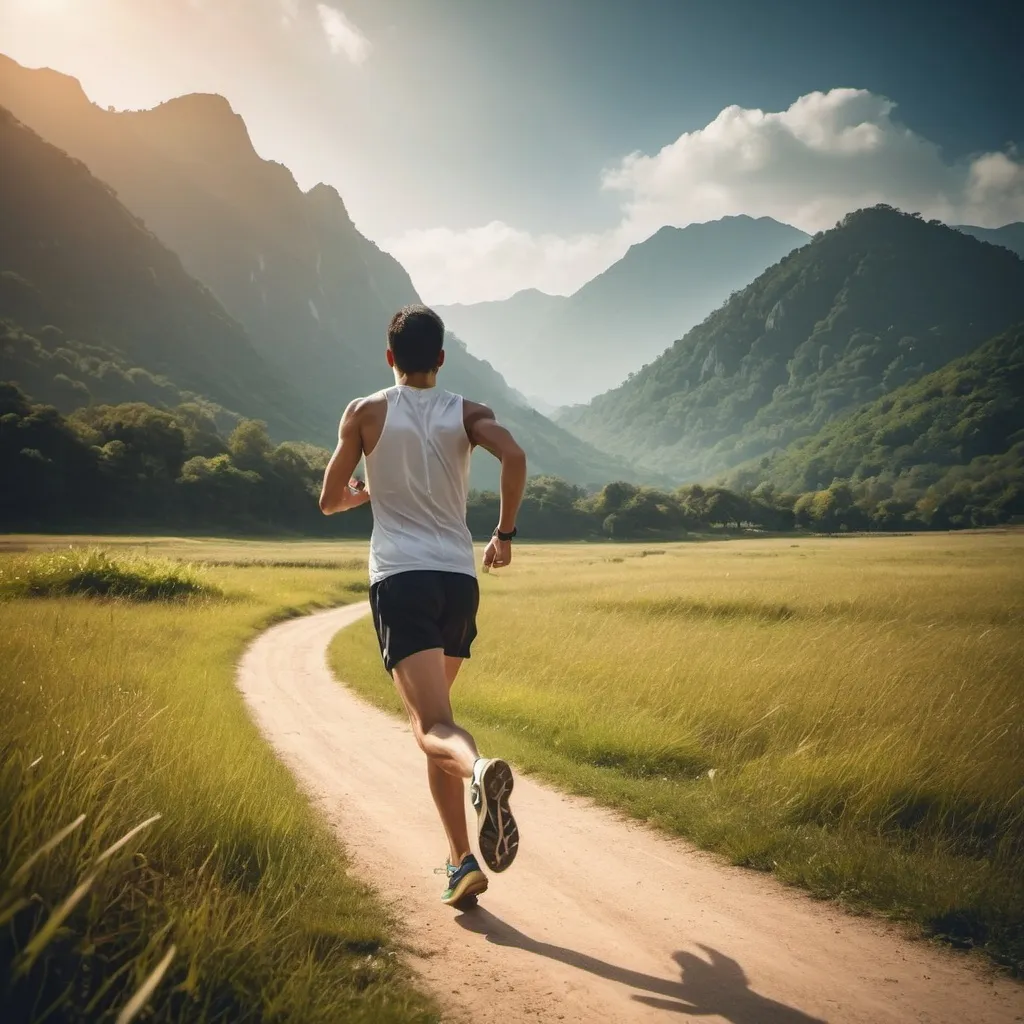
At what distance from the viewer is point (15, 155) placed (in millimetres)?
191875

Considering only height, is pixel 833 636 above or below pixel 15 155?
below

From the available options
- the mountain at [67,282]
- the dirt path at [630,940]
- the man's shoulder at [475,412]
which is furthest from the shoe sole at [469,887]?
the mountain at [67,282]

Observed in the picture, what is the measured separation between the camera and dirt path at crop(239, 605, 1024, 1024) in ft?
9.70

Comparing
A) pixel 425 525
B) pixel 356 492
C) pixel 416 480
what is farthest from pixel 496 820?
pixel 356 492

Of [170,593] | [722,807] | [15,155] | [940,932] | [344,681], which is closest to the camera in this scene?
[940,932]

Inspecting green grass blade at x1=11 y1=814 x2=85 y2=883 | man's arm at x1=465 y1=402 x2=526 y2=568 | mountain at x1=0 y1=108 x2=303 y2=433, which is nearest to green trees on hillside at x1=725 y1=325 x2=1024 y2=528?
man's arm at x1=465 y1=402 x2=526 y2=568

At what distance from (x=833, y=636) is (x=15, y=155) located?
269652 mm

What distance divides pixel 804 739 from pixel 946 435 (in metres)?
157

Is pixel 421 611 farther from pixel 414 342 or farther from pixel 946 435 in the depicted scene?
pixel 946 435

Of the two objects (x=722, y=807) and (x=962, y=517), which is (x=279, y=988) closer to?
(x=722, y=807)

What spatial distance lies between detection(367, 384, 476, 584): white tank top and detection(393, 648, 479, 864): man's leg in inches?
22.8

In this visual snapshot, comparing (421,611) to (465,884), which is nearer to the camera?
(421,611)

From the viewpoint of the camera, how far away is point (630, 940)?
11.8ft

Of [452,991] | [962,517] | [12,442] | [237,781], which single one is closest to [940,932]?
[452,991]
